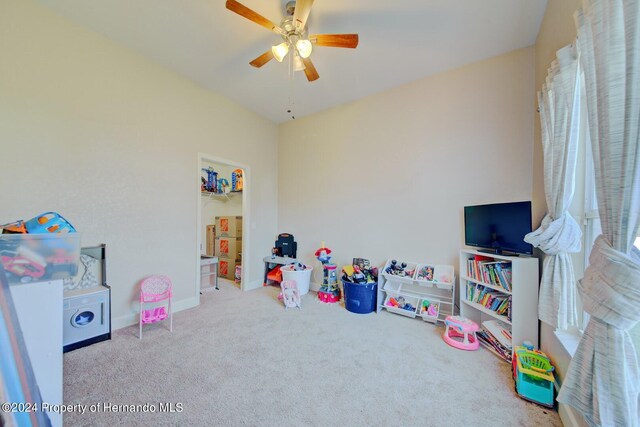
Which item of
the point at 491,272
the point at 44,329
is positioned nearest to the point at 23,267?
the point at 44,329

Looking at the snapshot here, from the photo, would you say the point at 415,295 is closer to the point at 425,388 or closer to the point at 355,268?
the point at 355,268

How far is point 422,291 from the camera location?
9.38ft

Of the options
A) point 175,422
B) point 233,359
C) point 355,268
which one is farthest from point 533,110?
point 175,422

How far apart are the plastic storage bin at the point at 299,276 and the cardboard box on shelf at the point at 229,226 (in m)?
1.56

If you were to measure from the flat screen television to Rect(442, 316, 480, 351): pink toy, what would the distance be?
780 mm

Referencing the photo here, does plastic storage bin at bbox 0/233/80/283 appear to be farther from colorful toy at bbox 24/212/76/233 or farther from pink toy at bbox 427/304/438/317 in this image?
pink toy at bbox 427/304/438/317

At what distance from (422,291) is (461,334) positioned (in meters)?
0.61

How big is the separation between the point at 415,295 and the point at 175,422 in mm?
2547

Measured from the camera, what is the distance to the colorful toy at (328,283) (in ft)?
11.0

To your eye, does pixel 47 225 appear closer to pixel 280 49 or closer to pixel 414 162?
pixel 280 49

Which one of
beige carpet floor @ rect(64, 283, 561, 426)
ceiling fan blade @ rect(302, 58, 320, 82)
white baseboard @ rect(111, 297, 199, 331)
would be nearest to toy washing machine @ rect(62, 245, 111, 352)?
beige carpet floor @ rect(64, 283, 561, 426)

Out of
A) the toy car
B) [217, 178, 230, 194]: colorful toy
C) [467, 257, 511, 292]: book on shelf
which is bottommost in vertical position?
[467, 257, 511, 292]: book on shelf

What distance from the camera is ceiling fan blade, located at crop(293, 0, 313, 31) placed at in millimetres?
1685

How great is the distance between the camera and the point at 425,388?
5.36 feet
